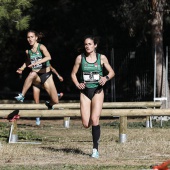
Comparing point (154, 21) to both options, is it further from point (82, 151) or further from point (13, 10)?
point (82, 151)

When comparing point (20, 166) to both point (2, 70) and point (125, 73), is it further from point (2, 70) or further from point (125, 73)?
point (2, 70)

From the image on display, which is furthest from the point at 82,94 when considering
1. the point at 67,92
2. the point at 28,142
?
the point at 67,92

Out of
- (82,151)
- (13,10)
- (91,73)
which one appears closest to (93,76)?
(91,73)

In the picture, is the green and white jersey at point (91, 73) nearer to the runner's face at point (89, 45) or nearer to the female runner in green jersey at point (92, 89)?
the female runner in green jersey at point (92, 89)

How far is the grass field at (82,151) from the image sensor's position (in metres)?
10.9

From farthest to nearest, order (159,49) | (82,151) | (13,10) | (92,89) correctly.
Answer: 1. (159,49)
2. (13,10)
3. (82,151)
4. (92,89)

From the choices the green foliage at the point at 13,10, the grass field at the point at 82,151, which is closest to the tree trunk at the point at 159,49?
the green foliage at the point at 13,10

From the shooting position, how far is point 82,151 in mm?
12914

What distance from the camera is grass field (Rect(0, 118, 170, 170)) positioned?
10930 millimetres

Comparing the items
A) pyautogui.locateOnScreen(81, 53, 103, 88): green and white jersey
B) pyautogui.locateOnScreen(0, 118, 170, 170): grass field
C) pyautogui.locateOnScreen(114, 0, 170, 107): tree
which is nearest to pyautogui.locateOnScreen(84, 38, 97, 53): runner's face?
pyautogui.locateOnScreen(81, 53, 103, 88): green and white jersey

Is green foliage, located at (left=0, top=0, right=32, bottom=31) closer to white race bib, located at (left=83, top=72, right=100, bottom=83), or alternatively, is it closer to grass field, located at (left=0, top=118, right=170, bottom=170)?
grass field, located at (left=0, top=118, right=170, bottom=170)

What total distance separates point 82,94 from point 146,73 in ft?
46.0

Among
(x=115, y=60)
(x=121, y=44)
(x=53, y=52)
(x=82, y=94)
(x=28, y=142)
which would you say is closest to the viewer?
(x=82, y=94)

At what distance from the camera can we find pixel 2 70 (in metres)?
46.2
